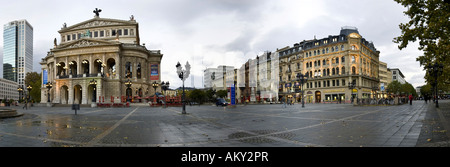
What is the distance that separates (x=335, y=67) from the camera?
205ft

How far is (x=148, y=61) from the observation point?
6412cm

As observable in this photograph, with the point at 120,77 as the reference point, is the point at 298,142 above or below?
below

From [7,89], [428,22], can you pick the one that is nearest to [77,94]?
[428,22]

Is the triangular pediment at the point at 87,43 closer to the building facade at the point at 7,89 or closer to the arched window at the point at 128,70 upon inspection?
the arched window at the point at 128,70

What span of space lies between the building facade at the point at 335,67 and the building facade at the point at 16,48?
200m

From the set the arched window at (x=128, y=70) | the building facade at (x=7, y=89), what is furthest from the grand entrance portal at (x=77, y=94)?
the building facade at (x=7, y=89)

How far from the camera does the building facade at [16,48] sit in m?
171

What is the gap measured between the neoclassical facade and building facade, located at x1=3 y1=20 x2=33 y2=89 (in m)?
150
